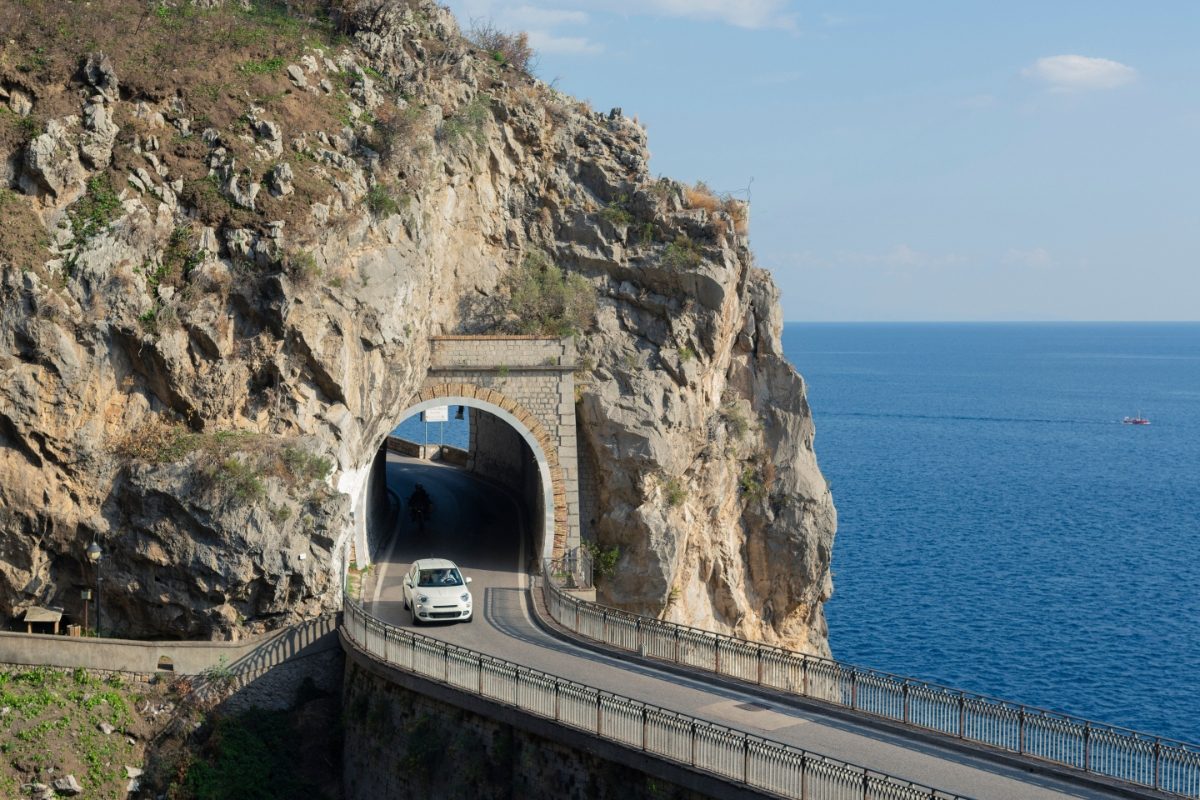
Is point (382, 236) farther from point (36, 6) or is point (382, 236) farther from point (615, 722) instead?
point (615, 722)

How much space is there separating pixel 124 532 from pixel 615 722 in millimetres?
14641

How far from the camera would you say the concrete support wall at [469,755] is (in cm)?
2281

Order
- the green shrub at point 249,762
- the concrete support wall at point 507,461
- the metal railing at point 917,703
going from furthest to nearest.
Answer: the concrete support wall at point 507,461 < the green shrub at point 249,762 < the metal railing at point 917,703

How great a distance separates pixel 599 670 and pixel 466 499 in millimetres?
22900

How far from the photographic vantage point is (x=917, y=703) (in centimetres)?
2419

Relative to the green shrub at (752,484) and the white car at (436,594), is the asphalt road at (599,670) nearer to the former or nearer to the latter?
the white car at (436,594)

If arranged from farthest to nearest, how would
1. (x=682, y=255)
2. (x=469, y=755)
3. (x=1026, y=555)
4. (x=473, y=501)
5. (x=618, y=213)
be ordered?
(x=1026, y=555), (x=473, y=501), (x=618, y=213), (x=682, y=255), (x=469, y=755)

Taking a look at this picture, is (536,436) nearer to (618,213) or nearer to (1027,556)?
(618,213)

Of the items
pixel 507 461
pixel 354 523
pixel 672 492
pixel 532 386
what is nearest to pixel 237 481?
pixel 354 523

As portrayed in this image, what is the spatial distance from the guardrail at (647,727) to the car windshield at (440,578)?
3.09 metres

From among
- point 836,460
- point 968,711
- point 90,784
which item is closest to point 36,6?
point 90,784

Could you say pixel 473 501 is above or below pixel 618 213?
below

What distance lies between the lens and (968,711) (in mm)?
23375

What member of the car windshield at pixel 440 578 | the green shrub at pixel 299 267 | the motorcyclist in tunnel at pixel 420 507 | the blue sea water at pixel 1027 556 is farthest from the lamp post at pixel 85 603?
the blue sea water at pixel 1027 556
